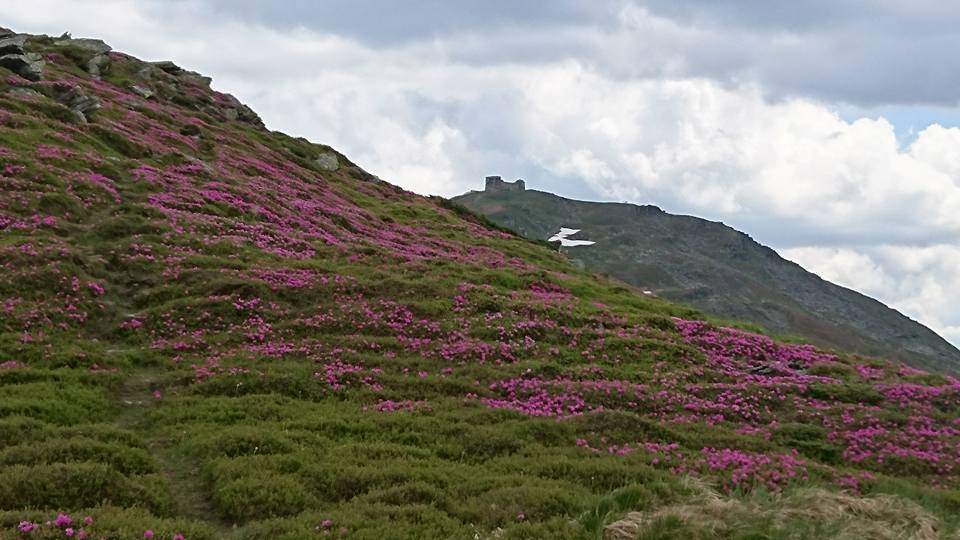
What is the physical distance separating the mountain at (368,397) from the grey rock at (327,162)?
37.8 m

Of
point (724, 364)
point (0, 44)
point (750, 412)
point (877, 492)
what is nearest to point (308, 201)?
point (0, 44)

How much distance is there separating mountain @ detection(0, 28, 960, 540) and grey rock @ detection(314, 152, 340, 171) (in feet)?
124

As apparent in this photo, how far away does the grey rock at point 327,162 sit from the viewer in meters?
88.8

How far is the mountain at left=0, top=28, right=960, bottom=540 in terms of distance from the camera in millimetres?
14430

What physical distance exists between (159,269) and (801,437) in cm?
Result: 2830

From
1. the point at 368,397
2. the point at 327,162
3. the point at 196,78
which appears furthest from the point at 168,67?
the point at 368,397

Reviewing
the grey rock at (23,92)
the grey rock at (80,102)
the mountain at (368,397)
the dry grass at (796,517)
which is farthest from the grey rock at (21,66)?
the dry grass at (796,517)

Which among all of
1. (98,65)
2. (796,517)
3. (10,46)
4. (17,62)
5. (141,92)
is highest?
(98,65)

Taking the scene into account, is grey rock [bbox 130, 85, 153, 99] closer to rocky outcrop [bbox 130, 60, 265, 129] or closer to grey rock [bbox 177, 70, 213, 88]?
rocky outcrop [bbox 130, 60, 265, 129]

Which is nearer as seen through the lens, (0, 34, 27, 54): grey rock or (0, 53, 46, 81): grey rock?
(0, 53, 46, 81): grey rock

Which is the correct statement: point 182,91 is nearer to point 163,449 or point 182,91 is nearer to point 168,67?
point 168,67

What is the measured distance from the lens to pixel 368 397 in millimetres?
23594

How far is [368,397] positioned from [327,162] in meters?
71.3

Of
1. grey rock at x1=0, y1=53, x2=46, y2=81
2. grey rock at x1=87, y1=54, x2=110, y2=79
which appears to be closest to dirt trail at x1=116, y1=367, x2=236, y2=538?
grey rock at x1=0, y1=53, x2=46, y2=81
